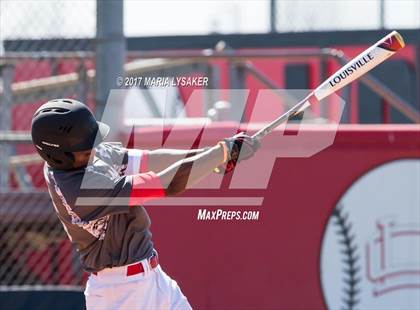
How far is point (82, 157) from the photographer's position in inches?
165

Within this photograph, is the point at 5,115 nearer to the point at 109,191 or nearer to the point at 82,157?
the point at 82,157

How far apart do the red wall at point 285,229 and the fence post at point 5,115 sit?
1.44 m

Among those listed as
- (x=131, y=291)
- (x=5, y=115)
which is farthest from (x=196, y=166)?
(x=5, y=115)

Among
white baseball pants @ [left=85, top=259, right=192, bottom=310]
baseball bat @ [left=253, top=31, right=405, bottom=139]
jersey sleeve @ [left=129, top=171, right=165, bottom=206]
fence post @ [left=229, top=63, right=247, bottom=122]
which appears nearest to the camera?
jersey sleeve @ [left=129, top=171, right=165, bottom=206]

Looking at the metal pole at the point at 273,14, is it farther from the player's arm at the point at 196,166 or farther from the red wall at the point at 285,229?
the player's arm at the point at 196,166

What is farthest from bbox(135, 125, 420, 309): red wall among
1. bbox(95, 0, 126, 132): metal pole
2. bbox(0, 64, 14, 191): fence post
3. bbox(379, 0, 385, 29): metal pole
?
bbox(379, 0, 385, 29): metal pole

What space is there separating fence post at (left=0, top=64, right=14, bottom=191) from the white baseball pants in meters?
2.25

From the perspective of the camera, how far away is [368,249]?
18.4 ft

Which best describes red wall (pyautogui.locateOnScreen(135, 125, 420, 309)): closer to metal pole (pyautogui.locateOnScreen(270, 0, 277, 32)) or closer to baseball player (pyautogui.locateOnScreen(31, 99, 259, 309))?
baseball player (pyautogui.locateOnScreen(31, 99, 259, 309))

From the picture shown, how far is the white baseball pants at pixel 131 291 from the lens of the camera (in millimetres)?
4273

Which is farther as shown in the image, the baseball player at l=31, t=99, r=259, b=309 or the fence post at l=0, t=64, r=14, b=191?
the fence post at l=0, t=64, r=14, b=191

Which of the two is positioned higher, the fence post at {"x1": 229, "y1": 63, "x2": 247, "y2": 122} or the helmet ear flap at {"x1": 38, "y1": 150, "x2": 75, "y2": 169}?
the helmet ear flap at {"x1": 38, "y1": 150, "x2": 75, "y2": 169}

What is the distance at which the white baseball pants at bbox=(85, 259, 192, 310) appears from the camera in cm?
427

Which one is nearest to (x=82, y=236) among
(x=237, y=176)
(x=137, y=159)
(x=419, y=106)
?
(x=137, y=159)
